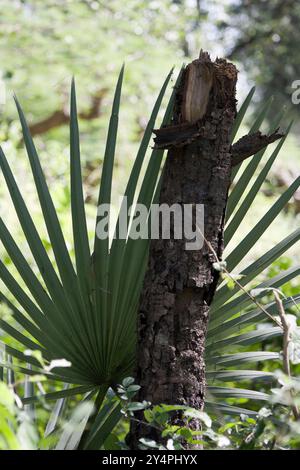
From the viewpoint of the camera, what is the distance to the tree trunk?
5.09 feet

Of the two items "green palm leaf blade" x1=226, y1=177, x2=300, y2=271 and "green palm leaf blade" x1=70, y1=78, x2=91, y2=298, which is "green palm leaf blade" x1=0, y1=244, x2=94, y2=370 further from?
"green palm leaf blade" x1=226, y1=177, x2=300, y2=271

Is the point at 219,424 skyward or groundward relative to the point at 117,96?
groundward

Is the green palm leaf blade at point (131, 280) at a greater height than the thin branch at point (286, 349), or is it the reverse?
the green palm leaf blade at point (131, 280)

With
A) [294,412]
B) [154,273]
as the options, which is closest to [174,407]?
[294,412]

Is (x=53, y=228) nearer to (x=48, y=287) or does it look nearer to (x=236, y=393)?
(x=48, y=287)

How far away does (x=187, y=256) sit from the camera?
5.18 feet

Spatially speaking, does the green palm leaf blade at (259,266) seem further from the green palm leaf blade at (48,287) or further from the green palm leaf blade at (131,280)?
the green palm leaf blade at (48,287)

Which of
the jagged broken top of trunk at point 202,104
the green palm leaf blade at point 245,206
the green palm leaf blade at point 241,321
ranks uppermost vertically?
the jagged broken top of trunk at point 202,104

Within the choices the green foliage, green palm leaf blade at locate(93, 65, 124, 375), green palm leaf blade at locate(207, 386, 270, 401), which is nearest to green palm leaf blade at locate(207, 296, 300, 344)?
the green foliage

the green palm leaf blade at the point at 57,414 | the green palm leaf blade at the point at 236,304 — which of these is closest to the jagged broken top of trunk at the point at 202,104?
the green palm leaf blade at the point at 236,304

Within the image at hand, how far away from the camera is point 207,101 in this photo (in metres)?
1.64

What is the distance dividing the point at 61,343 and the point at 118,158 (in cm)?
763

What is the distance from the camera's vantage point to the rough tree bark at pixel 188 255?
1.55 metres
